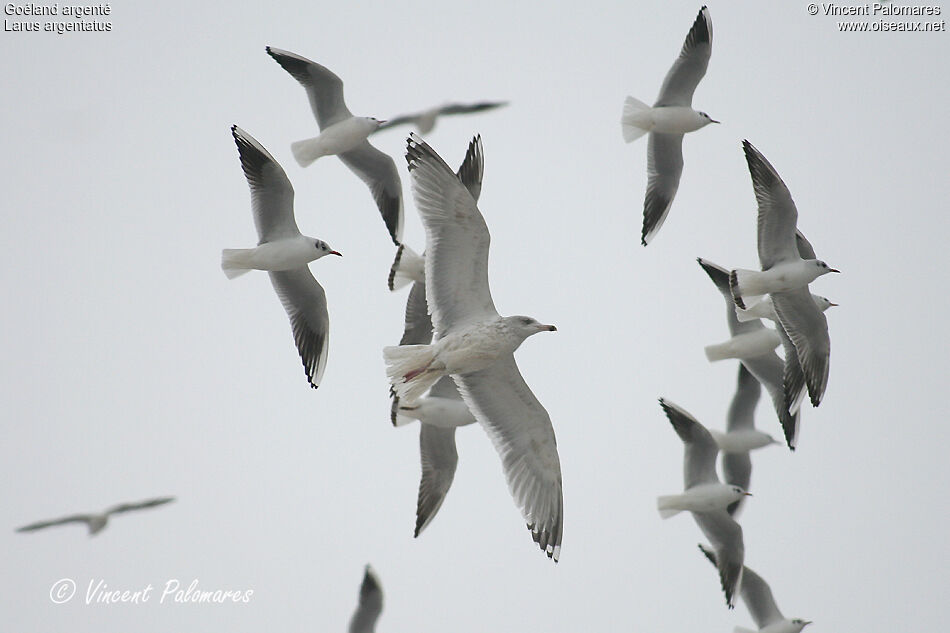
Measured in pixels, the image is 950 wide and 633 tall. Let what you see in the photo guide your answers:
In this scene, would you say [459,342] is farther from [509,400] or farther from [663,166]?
[663,166]

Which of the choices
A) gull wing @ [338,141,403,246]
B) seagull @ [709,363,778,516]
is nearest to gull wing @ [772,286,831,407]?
seagull @ [709,363,778,516]

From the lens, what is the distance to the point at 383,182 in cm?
1352

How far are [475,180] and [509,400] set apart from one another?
221cm

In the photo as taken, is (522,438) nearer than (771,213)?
Yes

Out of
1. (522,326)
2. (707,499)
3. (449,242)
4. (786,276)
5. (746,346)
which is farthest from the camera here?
(746,346)

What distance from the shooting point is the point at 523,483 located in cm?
958

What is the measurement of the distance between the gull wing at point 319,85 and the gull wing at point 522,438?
4.00 m

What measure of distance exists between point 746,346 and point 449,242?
17.1 ft

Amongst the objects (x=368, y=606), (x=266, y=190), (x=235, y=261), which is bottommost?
(x=368, y=606)

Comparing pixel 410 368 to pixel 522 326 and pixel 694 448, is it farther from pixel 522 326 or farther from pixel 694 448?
pixel 694 448

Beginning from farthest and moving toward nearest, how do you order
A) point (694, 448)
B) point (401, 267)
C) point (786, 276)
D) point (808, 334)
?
1. point (694, 448)
2. point (401, 267)
3. point (808, 334)
4. point (786, 276)

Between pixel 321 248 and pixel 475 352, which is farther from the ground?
pixel 321 248

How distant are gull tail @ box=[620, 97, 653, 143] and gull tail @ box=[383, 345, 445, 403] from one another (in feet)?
13.9

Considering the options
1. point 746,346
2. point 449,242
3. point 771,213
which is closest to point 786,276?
point 771,213
